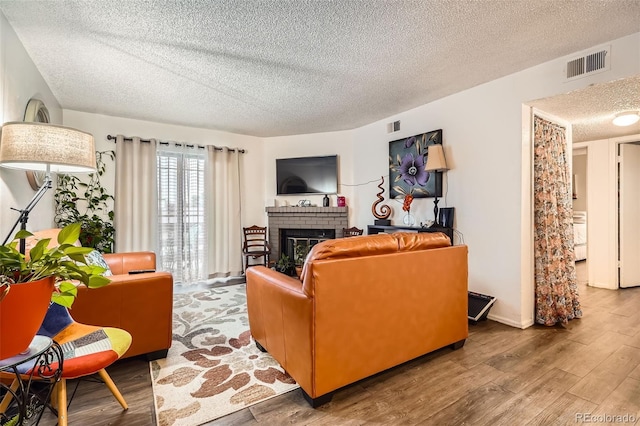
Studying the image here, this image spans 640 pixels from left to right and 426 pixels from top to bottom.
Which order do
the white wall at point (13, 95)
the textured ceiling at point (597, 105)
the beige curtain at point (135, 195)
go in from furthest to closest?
the beige curtain at point (135, 195) < the textured ceiling at point (597, 105) < the white wall at point (13, 95)

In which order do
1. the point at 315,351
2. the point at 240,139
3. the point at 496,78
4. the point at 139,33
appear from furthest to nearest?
the point at 240,139 → the point at 496,78 → the point at 139,33 → the point at 315,351

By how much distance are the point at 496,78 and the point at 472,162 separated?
0.86 m

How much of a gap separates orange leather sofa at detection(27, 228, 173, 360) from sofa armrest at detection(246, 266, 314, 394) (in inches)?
25.3

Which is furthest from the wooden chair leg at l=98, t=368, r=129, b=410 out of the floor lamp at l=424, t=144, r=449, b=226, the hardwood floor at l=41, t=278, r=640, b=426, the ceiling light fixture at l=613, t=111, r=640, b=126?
the ceiling light fixture at l=613, t=111, r=640, b=126

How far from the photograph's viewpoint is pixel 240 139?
513 centimetres

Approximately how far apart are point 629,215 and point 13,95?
6.96 m

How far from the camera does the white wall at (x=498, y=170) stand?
271cm

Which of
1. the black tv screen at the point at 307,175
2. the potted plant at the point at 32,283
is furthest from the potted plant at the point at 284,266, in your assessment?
the potted plant at the point at 32,283

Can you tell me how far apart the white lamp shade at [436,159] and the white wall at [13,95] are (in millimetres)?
3739

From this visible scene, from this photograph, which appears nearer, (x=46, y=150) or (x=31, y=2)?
(x=46, y=150)

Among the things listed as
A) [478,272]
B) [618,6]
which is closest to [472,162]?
[478,272]

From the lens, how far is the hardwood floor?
1.62m

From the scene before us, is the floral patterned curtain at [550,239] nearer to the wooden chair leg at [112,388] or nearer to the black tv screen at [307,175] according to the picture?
the black tv screen at [307,175]

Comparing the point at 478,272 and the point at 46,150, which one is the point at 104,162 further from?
the point at 478,272
